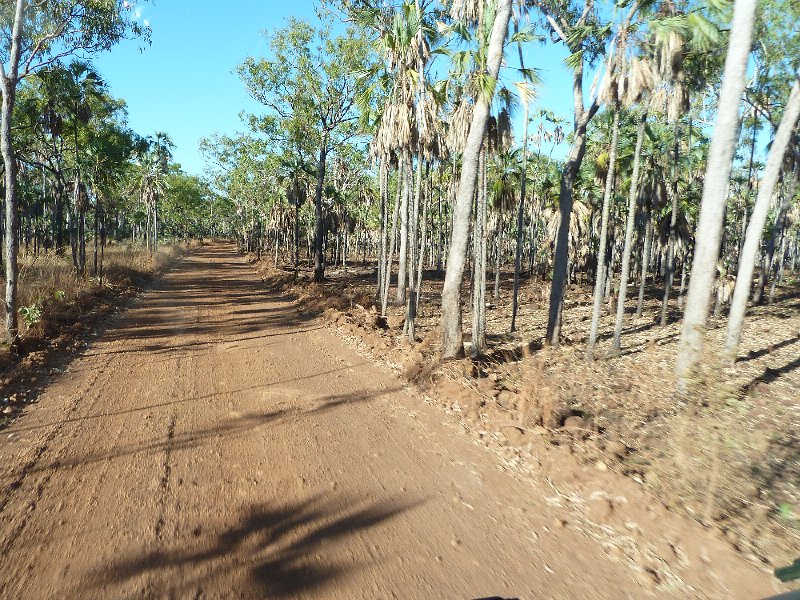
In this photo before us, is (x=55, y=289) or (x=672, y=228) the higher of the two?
(x=672, y=228)

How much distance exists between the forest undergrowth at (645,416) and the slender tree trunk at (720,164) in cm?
72

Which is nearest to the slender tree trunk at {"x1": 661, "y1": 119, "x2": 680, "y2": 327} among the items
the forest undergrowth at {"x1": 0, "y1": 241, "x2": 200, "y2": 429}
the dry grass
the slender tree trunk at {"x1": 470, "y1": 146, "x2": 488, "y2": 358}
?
the slender tree trunk at {"x1": 470, "y1": 146, "x2": 488, "y2": 358}

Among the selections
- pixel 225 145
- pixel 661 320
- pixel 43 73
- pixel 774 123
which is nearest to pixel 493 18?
pixel 43 73

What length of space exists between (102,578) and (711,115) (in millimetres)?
25239

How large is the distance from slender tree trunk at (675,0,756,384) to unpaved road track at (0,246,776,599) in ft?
14.7

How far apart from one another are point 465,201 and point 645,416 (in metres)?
5.33

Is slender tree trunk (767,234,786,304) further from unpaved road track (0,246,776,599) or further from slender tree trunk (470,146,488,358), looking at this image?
unpaved road track (0,246,776,599)

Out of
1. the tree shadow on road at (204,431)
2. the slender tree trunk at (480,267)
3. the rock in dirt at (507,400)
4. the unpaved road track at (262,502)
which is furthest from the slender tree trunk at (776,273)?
the tree shadow on road at (204,431)

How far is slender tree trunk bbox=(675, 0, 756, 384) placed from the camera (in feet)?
25.0

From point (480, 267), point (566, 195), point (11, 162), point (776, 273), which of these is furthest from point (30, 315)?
point (776, 273)

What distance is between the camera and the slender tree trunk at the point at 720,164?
762cm

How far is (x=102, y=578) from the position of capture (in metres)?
3.64

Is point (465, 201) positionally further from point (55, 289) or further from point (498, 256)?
point (498, 256)

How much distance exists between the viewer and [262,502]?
15.6 feet
